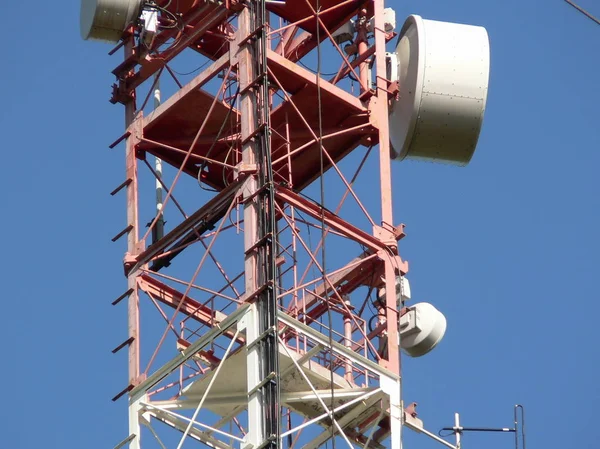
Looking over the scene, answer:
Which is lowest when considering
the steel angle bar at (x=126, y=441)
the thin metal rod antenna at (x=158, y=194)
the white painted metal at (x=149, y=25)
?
the steel angle bar at (x=126, y=441)

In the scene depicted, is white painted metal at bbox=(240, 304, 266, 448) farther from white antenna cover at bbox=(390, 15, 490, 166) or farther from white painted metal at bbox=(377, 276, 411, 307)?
white antenna cover at bbox=(390, 15, 490, 166)

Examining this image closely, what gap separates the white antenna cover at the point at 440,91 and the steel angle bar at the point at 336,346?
6.39m

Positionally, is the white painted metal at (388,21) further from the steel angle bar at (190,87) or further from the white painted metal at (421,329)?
the white painted metal at (421,329)

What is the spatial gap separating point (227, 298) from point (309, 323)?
379 centimetres

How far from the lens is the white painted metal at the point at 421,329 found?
51156mm

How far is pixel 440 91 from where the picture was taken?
5262 centimetres

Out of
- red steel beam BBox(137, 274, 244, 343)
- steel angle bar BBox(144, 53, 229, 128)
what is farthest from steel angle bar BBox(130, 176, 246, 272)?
steel angle bar BBox(144, 53, 229, 128)

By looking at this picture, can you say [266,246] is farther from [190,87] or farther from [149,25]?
[149,25]

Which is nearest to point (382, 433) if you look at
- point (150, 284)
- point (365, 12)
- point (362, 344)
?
point (362, 344)

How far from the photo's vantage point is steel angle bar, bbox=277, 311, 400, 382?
48.2m

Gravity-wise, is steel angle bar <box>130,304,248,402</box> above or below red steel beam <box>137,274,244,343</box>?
below

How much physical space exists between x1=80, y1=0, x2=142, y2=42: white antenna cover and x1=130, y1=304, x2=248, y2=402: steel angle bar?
8457 mm

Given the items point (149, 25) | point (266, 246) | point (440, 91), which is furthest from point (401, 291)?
point (149, 25)

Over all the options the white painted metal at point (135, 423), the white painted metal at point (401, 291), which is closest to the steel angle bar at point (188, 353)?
the white painted metal at point (135, 423)
